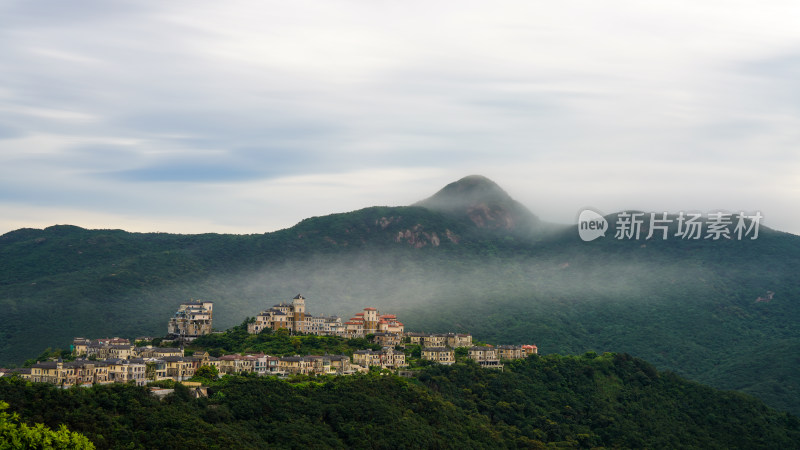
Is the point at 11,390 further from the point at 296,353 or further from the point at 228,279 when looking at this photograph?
the point at 228,279

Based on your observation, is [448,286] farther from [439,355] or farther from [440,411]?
[440,411]

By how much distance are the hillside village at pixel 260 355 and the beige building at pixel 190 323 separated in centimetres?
11

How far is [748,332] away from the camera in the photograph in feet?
481

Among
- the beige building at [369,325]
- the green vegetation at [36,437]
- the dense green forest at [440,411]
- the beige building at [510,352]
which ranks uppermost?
the beige building at [369,325]

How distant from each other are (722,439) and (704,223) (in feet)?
316

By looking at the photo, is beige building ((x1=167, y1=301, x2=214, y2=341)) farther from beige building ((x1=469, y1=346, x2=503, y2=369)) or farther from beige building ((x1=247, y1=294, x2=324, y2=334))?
beige building ((x1=469, y1=346, x2=503, y2=369))

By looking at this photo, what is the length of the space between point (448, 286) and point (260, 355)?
77.6 m

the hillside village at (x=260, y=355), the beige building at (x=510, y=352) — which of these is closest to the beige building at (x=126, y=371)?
the hillside village at (x=260, y=355)

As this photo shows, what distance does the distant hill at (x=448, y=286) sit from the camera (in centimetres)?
12712

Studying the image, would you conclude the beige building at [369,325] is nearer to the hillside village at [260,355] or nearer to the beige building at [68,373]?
the hillside village at [260,355]

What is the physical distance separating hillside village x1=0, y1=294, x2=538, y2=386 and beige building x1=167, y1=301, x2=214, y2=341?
11cm

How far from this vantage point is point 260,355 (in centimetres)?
8575

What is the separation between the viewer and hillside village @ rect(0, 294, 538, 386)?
243 ft

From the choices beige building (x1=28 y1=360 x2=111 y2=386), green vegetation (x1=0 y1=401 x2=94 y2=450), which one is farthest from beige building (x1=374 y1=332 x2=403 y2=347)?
green vegetation (x1=0 y1=401 x2=94 y2=450)
